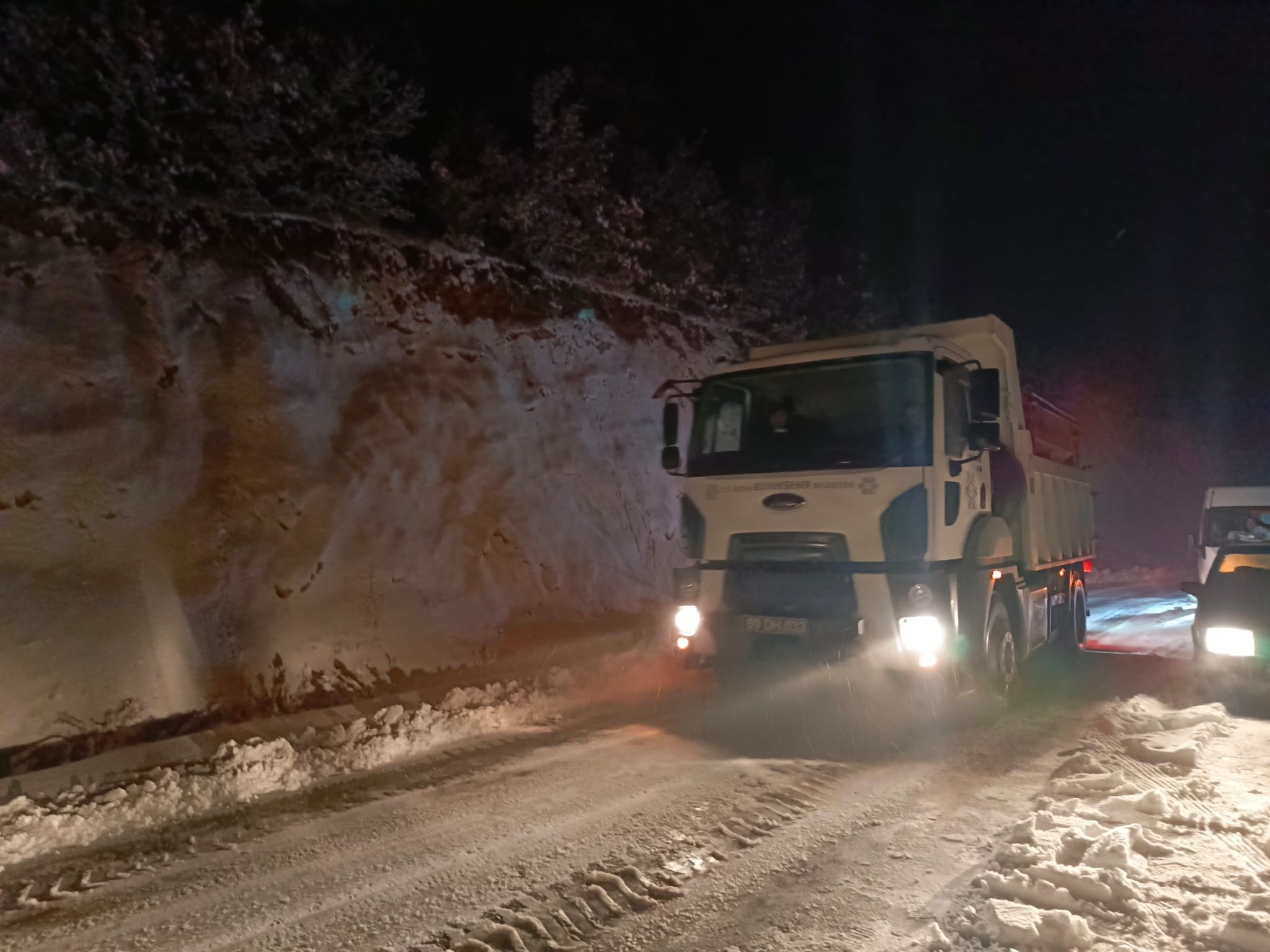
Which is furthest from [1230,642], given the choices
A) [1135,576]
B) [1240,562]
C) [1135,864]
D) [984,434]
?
[1135,576]

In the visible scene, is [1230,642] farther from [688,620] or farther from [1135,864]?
[688,620]

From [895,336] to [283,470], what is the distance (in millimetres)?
6434

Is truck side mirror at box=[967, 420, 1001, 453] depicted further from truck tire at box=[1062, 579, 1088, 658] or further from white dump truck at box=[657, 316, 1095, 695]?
truck tire at box=[1062, 579, 1088, 658]

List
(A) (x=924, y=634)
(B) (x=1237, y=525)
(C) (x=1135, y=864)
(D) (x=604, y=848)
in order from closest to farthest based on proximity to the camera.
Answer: (C) (x=1135, y=864)
(D) (x=604, y=848)
(A) (x=924, y=634)
(B) (x=1237, y=525)

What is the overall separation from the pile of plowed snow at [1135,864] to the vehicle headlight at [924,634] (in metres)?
1.19

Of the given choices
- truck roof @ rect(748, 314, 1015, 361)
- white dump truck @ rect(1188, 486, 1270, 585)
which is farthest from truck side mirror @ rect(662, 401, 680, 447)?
white dump truck @ rect(1188, 486, 1270, 585)

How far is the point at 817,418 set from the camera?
727 cm

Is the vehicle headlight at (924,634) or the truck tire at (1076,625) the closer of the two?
the vehicle headlight at (924,634)

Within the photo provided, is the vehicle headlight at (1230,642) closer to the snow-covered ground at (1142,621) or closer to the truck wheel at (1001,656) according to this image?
the truck wheel at (1001,656)

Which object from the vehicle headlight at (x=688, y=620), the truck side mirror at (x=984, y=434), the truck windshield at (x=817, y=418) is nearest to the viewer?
the truck windshield at (x=817, y=418)

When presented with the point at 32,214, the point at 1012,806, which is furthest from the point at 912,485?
the point at 32,214

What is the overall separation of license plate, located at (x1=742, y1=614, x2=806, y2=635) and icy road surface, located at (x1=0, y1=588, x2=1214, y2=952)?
0.37 meters

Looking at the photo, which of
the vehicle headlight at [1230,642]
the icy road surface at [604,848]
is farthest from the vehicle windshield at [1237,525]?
the icy road surface at [604,848]

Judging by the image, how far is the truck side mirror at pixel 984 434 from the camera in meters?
7.11
